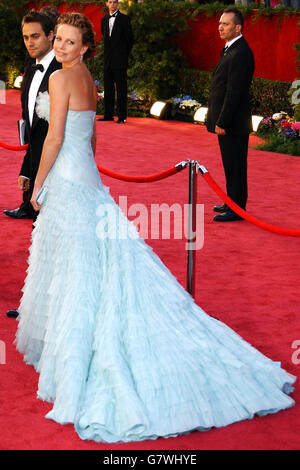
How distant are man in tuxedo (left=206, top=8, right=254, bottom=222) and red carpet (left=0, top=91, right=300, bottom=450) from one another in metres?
0.47

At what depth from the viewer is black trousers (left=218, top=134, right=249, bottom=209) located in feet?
23.8

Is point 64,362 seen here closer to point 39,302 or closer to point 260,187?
point 39,302

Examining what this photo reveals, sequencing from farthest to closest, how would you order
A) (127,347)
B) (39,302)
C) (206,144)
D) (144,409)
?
1. (206,144)
2. (39,302)
3. (127,347)
4. (144,409)

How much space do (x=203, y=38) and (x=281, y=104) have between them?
2.82m

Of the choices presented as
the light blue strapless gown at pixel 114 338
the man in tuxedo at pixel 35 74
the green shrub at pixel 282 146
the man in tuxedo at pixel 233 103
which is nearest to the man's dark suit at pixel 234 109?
the man in tuxedo at pixel 233 103

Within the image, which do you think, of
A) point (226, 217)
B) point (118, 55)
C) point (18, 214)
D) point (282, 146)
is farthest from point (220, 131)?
point (118, 55)

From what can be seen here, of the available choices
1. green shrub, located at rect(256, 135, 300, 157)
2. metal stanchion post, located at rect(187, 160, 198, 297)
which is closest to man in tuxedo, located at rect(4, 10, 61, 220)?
metal stanchion post, located at rect(187, 160, 198, 297)

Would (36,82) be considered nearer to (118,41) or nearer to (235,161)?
(235,161)

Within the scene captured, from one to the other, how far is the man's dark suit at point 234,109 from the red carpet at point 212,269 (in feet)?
1.53

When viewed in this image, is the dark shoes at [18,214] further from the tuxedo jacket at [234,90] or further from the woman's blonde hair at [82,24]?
the woman's blonde hair at [82,24]

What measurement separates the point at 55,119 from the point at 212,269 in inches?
95.1

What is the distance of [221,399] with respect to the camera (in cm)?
362

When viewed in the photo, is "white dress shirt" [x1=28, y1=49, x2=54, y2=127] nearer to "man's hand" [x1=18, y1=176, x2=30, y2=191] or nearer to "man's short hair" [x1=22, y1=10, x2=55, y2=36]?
"man's short hair" [x1=22, y1=10, x2=55, y2=36]

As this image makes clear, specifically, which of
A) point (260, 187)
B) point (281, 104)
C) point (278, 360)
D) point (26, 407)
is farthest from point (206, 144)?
point (26, 407)
